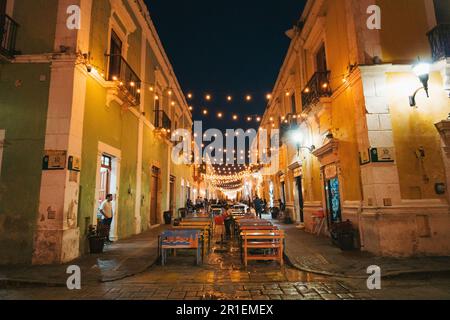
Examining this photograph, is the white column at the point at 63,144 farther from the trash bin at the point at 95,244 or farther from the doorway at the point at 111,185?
the doorway at the point at 111,185

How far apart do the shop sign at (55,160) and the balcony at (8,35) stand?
9.54 ft

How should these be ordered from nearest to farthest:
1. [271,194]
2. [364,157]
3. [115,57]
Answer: [364,157] → [115,57] → [271,194]

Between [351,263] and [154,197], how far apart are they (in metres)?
10.7

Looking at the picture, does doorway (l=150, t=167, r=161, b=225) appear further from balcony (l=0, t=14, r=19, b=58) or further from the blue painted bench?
balcony (l=0, t=14, r=19, b=58)

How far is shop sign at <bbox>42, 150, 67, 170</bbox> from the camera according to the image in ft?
21.7

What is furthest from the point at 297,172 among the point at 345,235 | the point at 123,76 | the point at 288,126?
the point at 123,76

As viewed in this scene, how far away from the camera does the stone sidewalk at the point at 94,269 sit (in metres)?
4.98

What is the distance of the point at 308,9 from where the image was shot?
38.3ft

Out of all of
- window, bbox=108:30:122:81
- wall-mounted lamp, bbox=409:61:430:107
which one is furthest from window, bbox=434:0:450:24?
window, bbox=108:30:122:81

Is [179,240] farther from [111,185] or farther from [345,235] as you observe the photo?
[345,235]

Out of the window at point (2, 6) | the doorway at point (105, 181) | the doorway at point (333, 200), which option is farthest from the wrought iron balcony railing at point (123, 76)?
the doorway at point (333, 200)

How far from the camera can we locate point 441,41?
741 cm

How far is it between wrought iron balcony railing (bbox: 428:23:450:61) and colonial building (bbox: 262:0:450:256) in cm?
3

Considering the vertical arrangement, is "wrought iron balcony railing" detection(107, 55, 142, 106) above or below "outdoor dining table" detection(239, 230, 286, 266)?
above
